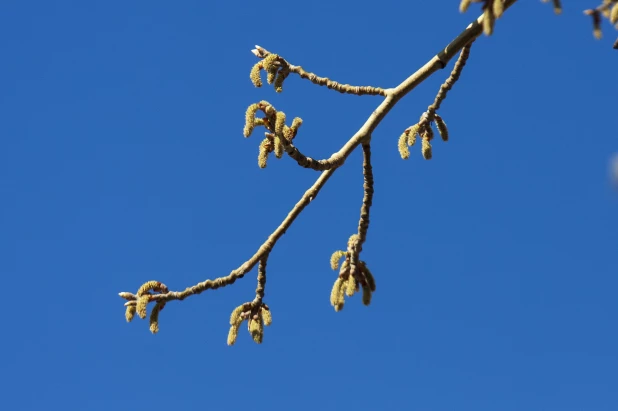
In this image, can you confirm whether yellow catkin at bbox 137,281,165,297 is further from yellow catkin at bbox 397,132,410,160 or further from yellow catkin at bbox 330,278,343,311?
yellow catkin at bbox 397,132,410,160

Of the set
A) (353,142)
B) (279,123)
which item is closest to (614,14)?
(353,142)

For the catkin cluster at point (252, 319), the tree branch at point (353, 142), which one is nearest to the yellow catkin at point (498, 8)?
the tree branch at point (353, 142)

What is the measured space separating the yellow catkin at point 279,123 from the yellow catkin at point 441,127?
144 centimetres

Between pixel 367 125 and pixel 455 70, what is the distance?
793 millimetres

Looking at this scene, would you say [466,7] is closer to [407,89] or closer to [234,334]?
[407,89]

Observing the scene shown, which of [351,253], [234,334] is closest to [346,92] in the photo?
[351,253]

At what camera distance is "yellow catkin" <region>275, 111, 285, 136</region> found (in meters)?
5.12

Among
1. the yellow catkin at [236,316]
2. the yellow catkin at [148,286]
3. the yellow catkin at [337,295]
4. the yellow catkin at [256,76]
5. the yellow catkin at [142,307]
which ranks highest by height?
the yellow catkin at [256,76]

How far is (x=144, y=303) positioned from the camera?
18.7ft

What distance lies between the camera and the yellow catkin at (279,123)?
5.12 meters

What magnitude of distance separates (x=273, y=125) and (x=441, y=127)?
4.77ft

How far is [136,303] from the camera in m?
5.79

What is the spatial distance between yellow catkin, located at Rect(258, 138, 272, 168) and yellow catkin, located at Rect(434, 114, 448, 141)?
1.34 metres

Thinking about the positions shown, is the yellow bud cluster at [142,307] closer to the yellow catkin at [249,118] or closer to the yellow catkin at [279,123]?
the yellow catkin at [249,118]
